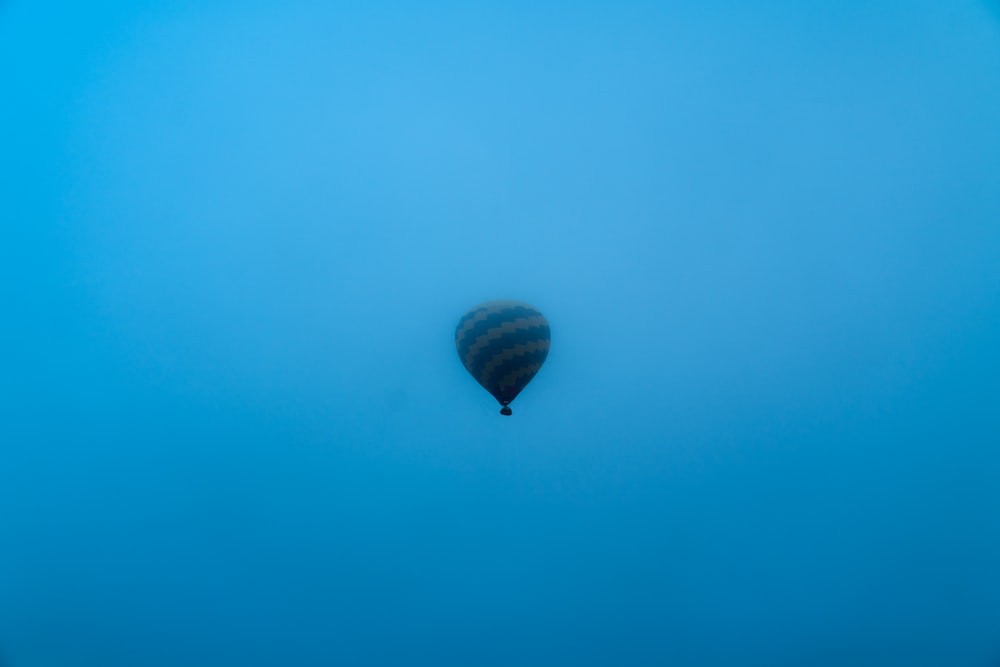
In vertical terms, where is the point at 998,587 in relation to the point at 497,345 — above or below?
below

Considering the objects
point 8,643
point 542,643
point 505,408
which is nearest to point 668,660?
point 542,643

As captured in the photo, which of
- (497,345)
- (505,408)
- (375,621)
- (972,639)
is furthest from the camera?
(375,621)

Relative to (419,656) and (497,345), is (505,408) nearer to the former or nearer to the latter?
(497,345)

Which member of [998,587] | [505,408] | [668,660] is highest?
[505,408]

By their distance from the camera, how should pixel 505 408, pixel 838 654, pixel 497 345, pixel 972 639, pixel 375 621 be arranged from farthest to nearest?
pixel 375 621
pixel 838 654
pixel 972 639
pixel 505 408
pixel 497 345

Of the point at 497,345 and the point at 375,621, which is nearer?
the point at 497,345

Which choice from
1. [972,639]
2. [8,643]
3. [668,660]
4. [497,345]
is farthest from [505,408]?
[8,643]
